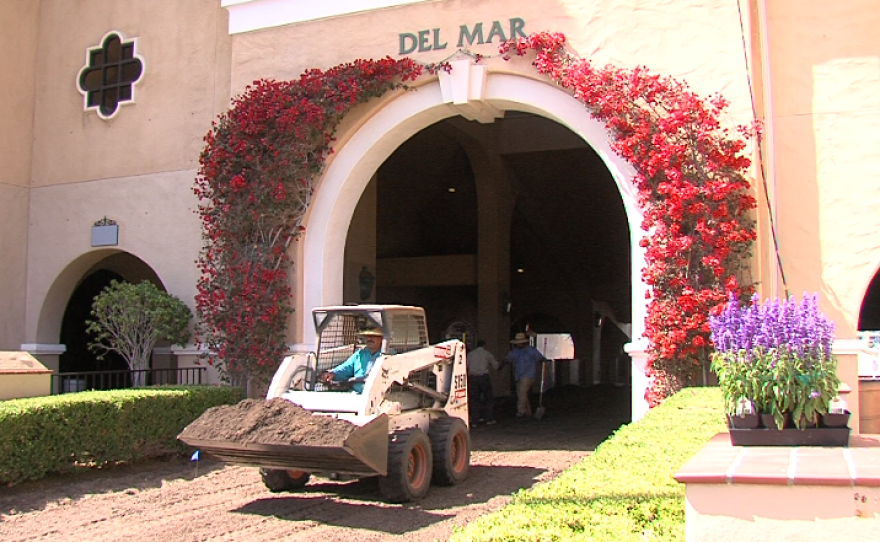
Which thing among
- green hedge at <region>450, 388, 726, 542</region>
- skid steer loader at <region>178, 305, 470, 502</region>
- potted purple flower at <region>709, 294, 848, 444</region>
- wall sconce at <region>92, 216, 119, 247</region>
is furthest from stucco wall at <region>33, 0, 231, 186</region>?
potted purple flower at <region>709, 294, 848, 444</region>

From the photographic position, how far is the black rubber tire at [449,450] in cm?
898

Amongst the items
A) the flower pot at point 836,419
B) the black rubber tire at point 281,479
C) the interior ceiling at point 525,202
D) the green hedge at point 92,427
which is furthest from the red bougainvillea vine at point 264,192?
the flower pot at point 836,419

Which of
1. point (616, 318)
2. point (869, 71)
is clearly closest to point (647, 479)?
point (869, 71)

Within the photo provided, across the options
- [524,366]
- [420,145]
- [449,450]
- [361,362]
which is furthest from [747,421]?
[420,145]

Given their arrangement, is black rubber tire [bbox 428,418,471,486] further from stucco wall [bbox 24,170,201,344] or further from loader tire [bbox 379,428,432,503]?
stucco wall [bbox 24,170,201,344]

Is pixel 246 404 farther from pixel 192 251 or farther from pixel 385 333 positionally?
pixel 192 251

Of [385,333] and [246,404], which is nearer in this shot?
[246,404]

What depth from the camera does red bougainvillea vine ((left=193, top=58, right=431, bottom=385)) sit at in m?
11.7

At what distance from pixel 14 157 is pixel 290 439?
31.4 feet

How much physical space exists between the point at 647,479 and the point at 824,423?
94cm

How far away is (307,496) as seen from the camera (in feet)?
28.5

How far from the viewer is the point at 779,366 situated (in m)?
4.62

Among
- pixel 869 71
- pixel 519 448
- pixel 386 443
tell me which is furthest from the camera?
pixel 519 448

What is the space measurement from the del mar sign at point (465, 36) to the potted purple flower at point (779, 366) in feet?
22.8
